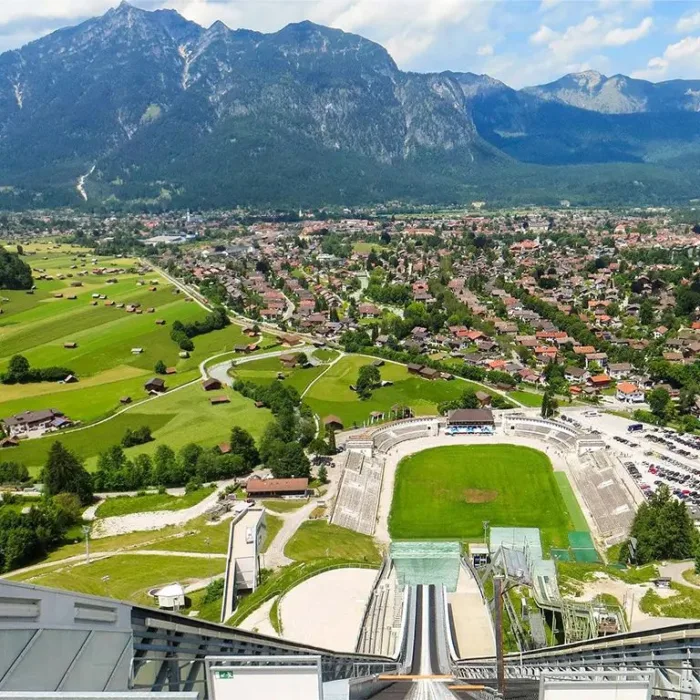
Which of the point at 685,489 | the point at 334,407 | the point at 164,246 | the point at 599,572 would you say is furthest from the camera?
the point at 164,246

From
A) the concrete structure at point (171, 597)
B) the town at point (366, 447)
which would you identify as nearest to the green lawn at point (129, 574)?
the town at point (366, 447)

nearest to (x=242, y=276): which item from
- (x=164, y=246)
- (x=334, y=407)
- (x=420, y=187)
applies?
(x=164, y=246)

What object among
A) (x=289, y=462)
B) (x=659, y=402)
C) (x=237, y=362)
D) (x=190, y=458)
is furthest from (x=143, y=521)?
(x=659, y=402)

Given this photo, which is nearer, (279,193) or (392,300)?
(392,300)

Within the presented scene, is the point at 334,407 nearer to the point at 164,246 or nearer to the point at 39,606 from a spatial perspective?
the point at 39,606

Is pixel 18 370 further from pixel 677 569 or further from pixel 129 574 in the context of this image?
pixel 677 569

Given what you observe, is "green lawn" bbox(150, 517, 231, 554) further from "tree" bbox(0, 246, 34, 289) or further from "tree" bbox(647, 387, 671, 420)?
"tree" bbox(0, 246, 34, 289)
